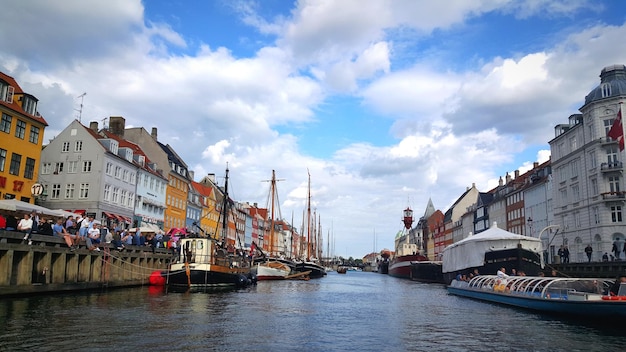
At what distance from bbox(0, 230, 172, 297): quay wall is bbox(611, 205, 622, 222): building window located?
4931 centimetres

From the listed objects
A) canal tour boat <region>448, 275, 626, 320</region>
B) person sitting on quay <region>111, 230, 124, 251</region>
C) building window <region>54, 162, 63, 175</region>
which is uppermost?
building window <region>54, 162, 63, 175</region>

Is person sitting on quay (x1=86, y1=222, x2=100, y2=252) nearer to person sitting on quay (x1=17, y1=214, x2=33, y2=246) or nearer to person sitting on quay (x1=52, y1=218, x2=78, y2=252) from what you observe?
person sitting on quay (x1=52, y1=218, x2=78, y2=252)

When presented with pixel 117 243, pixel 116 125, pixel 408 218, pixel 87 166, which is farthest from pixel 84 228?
pixel 408 218

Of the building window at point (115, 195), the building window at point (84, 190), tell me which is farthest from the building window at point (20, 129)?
the building window at point (115, 195)

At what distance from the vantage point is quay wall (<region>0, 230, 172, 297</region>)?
25.2 metres

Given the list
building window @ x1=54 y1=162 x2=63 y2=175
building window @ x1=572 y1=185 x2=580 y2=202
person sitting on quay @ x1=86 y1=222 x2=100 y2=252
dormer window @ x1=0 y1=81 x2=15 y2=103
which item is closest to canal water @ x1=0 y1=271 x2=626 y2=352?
person sitting on quay @ x1=86 y1=222 x2=100 y2=252

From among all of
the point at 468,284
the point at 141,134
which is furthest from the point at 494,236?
the point at 141,134

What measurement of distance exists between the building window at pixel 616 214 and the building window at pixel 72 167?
201 feet

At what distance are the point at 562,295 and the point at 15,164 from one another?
44.9 metres

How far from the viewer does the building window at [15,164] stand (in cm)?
4559

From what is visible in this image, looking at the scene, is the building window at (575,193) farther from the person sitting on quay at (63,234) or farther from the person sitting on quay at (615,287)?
the person sitting on quay at (63,234)

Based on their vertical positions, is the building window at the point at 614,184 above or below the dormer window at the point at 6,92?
below

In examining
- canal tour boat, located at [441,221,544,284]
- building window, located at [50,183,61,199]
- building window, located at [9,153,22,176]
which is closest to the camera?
canal tour boat, located at [441,221,544,284]

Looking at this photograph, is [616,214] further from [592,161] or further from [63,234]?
[63,234]
